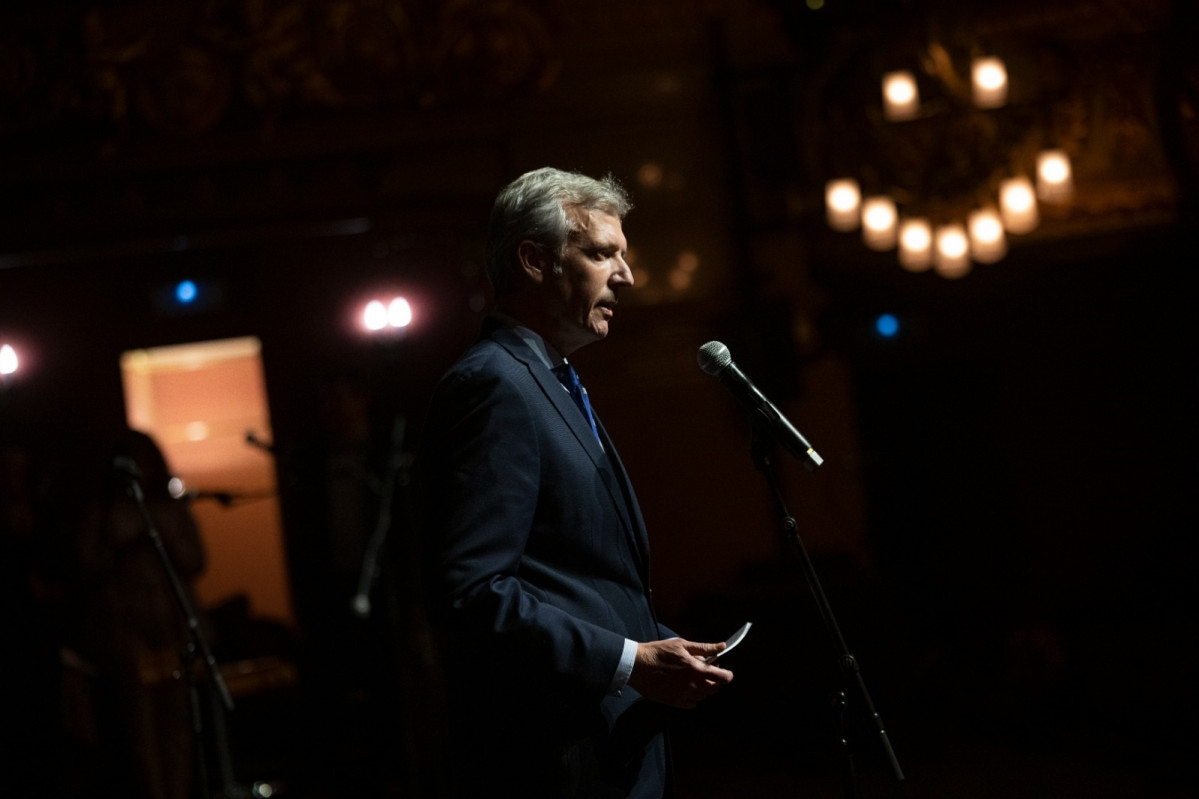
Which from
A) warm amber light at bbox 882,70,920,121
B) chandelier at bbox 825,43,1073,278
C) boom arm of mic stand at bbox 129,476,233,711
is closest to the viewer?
boom arm of mic stand at bbox 129,476,233,711

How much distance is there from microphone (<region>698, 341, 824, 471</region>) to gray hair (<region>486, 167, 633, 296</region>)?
0.33 m

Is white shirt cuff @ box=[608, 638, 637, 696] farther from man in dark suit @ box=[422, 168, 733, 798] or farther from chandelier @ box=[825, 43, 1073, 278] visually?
chandelier @ box=[825, 43, 1073, 278]

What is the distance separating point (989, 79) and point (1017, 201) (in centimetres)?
73

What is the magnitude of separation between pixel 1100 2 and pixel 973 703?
14.2 feet

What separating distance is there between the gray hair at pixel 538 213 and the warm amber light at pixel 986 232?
5462mm

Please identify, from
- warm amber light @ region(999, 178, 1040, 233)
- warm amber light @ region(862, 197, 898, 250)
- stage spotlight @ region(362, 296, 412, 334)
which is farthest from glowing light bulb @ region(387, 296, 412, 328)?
warm amber light @ region(999, 178, 1040, 233)

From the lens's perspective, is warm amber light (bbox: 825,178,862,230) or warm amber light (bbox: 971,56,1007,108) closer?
warm amber light (bbox: 971,56,1007,108)

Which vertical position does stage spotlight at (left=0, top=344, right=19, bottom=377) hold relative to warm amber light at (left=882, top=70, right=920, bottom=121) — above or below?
below

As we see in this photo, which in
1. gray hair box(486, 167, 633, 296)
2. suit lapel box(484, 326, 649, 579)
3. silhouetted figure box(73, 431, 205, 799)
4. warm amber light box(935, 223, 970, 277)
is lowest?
silhouetted figure box(73, 431, 205, 799)

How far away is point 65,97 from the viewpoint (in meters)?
6.93

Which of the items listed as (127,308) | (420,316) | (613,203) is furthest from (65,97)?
(613,203)

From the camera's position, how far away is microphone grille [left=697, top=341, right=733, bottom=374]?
89.1 inches

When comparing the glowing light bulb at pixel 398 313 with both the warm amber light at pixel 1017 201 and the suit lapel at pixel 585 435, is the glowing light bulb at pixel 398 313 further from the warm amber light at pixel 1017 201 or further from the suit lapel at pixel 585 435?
the suit lapel at pixel 585 435

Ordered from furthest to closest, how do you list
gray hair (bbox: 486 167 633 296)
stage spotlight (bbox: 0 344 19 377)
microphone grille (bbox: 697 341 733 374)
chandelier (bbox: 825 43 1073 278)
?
chandelier (bbox: 825 43 1073 278) → stage spotlight (bbox: 0 344 19 377) → microphone grille (bbox: 697 341 733 374) → gray hair (bbox: 486 167 633 296)
